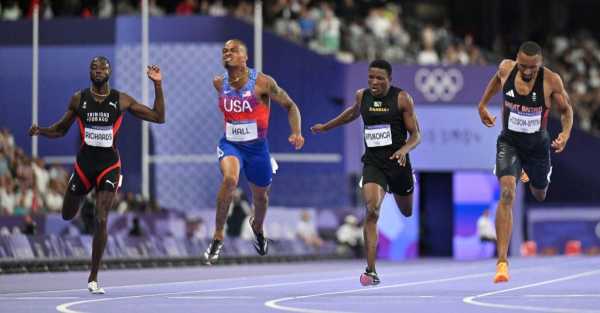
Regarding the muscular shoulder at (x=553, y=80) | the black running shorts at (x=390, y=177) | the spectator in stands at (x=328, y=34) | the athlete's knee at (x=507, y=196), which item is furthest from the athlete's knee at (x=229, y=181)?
the spectator in stands at (x=328, y=34)

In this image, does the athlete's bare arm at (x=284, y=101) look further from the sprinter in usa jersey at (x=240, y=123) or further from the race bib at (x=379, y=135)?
the race bib at (x=379, y=135)

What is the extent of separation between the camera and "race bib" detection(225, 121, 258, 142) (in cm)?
1409

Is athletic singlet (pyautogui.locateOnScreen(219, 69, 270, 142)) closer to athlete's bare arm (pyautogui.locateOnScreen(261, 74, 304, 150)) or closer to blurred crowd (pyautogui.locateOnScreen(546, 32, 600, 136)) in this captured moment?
athlete's bare arm (pyautogui.locateOnScreen(261, 74, 304, 150))

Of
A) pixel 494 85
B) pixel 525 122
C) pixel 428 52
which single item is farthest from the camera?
pixel 428 52

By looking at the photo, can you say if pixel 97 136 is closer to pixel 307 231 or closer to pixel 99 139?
pixel 99 139

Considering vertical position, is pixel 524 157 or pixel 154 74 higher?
pixel 154 74

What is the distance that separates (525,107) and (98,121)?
4169 millimetres

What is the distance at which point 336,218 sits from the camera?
32250 mm

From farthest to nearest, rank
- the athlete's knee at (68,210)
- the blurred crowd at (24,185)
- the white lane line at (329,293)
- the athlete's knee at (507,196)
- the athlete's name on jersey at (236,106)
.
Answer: the blurred crowd at (24,185) < the athlete's name on jersey at (236,106) < the athlete's knee at (68,210) < the athlete's knee at (507,196) < the white lane line at (329,293)

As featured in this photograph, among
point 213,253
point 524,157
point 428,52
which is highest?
point 428,52

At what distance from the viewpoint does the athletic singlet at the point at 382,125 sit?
45.2 feet

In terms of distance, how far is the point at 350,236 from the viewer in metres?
32.2

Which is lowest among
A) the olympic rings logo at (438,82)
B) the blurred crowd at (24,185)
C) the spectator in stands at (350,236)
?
the spectator in stands at (350,236)

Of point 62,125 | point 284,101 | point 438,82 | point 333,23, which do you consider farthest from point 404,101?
point 438,82
